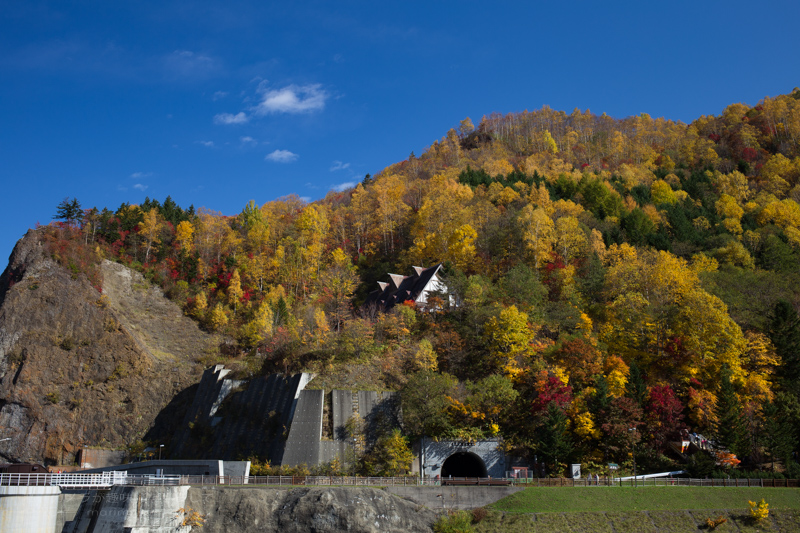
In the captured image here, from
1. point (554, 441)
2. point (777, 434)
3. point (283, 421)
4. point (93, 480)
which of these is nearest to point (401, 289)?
point (283, 421)

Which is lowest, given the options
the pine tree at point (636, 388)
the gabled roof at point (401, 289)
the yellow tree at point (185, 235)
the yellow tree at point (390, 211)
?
the pine tree at point (636, 388)

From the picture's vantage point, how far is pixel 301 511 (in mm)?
29438

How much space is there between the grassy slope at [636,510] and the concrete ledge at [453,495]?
62cm

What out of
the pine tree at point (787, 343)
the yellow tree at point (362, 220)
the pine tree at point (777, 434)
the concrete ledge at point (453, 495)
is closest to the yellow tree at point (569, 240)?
the pine tree at point (787, 343)

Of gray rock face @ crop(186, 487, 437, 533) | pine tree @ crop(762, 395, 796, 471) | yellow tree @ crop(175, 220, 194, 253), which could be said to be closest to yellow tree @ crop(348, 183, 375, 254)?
yellow tree @ crop(175, 220, 194, 253)

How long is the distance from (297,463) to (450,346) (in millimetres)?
15328

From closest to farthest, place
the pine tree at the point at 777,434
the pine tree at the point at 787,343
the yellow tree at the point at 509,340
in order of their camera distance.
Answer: the pine tree at the point at 777,434
the pine tree at the point at 787,343
the yellow tree at the point at 509,340

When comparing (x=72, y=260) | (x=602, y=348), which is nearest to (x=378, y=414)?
(x=602, y=348)

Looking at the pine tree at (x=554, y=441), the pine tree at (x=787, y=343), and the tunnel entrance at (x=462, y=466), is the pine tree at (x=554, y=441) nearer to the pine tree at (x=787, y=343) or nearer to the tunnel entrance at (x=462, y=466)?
the tunnel entrance at (x=462, y=466)

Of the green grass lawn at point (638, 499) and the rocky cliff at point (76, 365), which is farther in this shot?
the rocky cliff at point (76, 365)

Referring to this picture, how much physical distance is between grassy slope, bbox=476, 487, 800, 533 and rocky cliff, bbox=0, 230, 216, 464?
3254cm

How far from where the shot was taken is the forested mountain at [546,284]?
38.3 m

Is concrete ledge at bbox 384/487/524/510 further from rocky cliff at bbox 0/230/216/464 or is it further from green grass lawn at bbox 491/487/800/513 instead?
rocky cliff at bbox 0/230/216/464

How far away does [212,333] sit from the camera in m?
62.1
